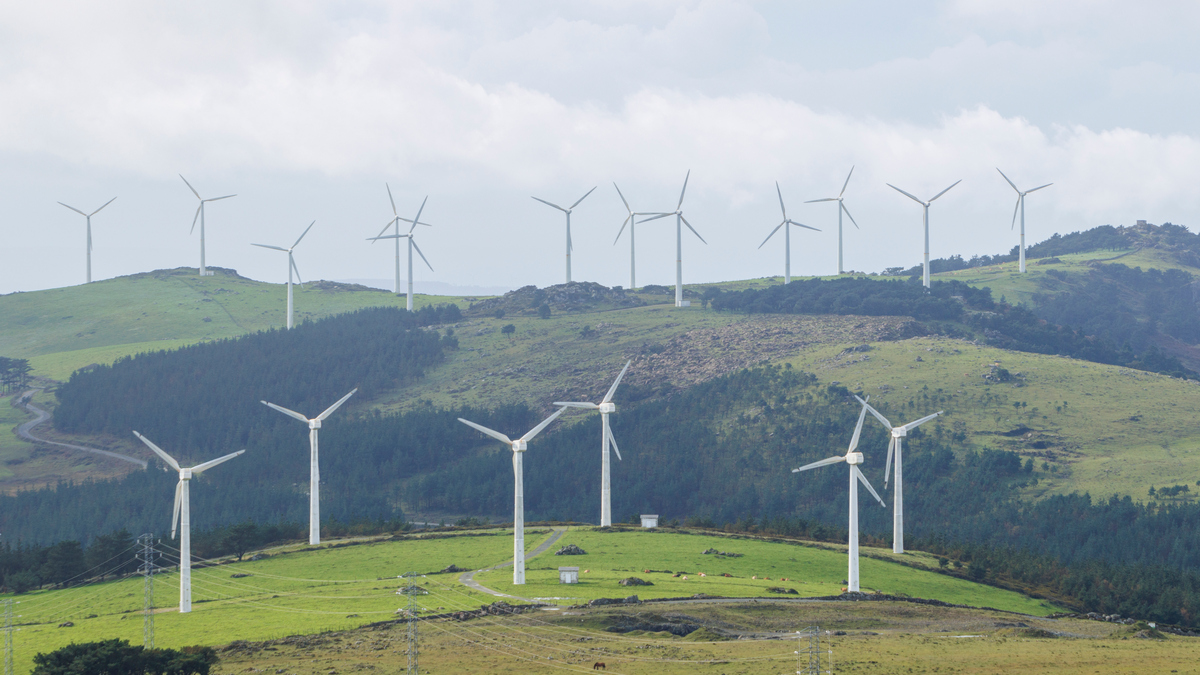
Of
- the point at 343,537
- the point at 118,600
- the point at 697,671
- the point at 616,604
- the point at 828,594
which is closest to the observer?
the point at 697,671

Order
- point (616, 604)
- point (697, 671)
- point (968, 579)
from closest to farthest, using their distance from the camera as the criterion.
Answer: point (697, 671) → point (616, 604) → point (968, 579)

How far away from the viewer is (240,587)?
132500 mm

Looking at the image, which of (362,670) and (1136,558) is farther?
(1136,558)

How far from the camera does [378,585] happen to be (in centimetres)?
12712

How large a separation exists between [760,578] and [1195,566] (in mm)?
81194

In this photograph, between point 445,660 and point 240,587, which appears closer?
point 445,660

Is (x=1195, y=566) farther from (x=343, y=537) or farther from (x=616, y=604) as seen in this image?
(x=343, y=537)

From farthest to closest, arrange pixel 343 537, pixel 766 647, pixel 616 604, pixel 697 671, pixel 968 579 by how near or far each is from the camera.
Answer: pixel 343 537 < pixel 968 579 < pixel 616 604 < pixel 766 647 < pixel 697 671

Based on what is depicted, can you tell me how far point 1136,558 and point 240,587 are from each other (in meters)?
125

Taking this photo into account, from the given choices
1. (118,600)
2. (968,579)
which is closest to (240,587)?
(118,600)

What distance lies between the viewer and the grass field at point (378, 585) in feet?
364

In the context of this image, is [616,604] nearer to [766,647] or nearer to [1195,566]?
[766,647]

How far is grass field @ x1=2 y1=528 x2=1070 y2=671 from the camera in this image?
110938mm

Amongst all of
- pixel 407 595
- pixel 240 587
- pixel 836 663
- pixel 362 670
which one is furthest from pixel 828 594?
pixel 240 587
